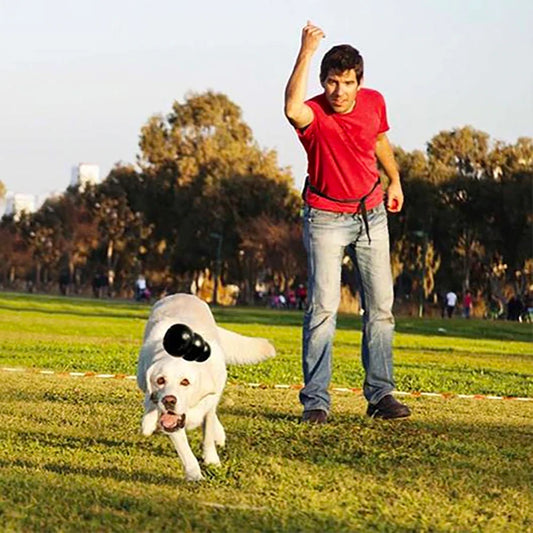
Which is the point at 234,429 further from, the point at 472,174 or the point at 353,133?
the point at 472,174

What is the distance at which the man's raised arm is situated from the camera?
8.65m

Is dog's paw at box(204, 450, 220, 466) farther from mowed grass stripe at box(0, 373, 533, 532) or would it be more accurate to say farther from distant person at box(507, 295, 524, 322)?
distant person at box(507, 295, 524, 322)

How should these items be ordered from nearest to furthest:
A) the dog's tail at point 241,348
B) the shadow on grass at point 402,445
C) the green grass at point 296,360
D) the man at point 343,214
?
the shadow on grass at point 402,445, the dog's tail at point 241,348, the man at point 343,214, the green grass at point 296,360

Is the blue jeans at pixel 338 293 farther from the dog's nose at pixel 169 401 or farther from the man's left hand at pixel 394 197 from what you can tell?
the dog's nose at pixel 169 401

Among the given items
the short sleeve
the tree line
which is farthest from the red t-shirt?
the tree line

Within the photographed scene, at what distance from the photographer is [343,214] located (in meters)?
9.31

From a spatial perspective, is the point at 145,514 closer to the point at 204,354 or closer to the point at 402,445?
the point at 204,354

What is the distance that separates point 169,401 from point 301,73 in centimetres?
316

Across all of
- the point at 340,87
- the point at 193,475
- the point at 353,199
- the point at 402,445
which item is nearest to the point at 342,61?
the point at 340,87

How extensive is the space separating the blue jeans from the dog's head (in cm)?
283

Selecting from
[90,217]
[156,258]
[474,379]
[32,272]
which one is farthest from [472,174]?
[474,379]

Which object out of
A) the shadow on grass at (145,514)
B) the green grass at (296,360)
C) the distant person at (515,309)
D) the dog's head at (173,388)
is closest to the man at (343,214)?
the dog's head at (173,388)

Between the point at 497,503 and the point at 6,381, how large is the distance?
684 cm

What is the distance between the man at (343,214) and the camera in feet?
29.5
